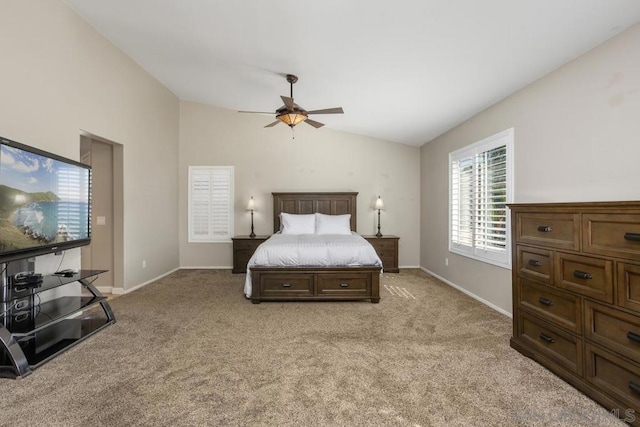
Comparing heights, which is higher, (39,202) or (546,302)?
(39,202)

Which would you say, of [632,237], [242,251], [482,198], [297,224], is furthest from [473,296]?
[242,251]

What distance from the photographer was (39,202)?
257cm

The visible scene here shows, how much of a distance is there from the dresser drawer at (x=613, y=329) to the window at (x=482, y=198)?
5.23 feet

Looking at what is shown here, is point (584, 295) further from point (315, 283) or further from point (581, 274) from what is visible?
point (315, 283)

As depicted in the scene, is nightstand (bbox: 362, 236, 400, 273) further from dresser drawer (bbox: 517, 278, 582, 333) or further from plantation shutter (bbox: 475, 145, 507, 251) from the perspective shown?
dresser drawer (bbox: 517, 278, 582, 333)

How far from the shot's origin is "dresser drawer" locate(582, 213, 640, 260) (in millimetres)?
1685

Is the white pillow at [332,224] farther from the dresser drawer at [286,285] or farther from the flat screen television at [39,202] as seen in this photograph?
the flat screen television at [39,202]

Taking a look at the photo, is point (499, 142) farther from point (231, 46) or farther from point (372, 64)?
point (231, 46)

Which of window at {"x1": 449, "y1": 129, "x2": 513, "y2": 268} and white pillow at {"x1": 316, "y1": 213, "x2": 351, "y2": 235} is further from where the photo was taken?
white pillow at {"x1": 316, "y1": 213, "x2": 351, "y2": 235}

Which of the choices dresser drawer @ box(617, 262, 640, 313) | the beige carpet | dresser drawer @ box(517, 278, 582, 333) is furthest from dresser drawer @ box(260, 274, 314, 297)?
dresser drawer @ box(617, 262, 640, 313)

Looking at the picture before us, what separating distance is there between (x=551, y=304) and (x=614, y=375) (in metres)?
0.54

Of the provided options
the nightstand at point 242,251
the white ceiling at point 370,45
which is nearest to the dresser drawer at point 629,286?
the white ceiling at point 370,45

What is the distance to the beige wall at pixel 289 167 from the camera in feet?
20.3

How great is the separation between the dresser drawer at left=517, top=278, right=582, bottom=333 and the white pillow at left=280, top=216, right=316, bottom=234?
3.50 metres
